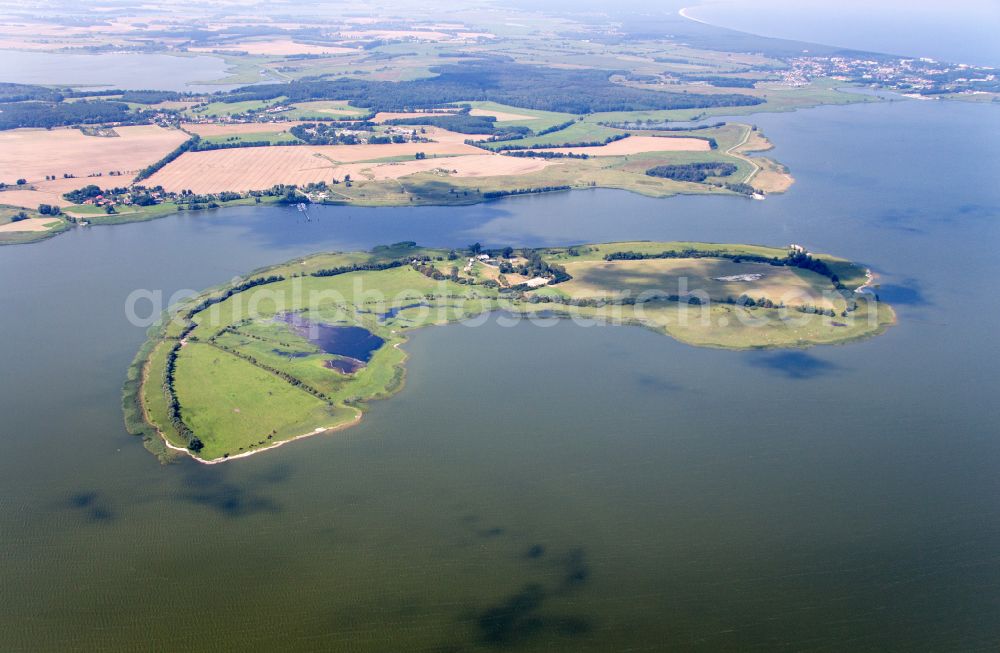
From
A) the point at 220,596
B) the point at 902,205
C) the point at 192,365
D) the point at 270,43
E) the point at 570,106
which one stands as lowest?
the point at 220,596

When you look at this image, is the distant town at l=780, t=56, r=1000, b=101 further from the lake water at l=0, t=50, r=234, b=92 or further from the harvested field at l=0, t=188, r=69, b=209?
the harvested field at l=0, t=188, r=69, b=209

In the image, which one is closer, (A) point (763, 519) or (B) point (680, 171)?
(A) point (763, 519)

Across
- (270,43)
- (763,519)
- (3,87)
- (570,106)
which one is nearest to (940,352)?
(763,519)

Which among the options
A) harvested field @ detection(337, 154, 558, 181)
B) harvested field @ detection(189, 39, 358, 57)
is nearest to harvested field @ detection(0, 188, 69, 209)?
harvested field @ detection(337, 154, 558, 181)

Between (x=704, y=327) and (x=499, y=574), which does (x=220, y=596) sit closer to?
(x=499, y=574)

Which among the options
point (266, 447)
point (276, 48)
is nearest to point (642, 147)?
point (266, 447)

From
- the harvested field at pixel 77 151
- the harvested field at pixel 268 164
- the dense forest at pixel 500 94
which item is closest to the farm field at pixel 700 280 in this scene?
the harvested field at pixel 268 164
